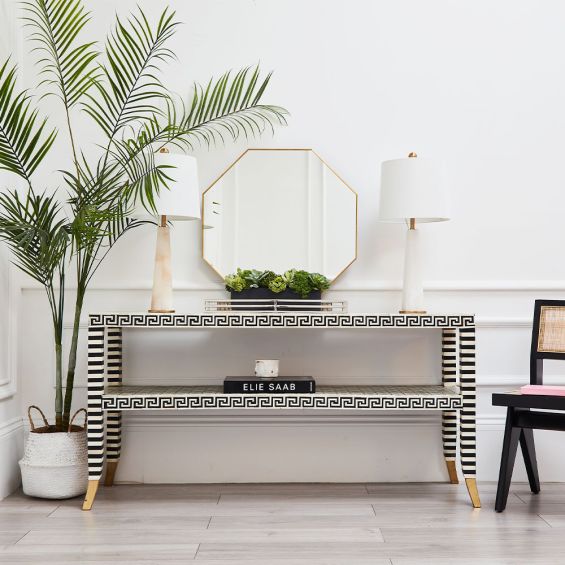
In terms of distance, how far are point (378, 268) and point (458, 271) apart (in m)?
0.33

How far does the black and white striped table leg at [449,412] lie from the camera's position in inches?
108

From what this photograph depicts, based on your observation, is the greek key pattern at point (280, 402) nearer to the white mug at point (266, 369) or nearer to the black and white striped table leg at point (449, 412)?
the white mug at point (266, 369)

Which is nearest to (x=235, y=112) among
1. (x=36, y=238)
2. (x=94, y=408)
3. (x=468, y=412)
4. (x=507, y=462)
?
(x=36, y=238)

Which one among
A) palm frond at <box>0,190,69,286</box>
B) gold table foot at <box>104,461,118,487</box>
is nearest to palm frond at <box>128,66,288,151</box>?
palm frond at <box>0,190,69,286</box>

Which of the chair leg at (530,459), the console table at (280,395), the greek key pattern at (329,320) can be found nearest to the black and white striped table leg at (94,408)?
the console table at (280,395)

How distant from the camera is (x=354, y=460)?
2.86 metres

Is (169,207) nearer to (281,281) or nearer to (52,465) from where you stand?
(281,281)

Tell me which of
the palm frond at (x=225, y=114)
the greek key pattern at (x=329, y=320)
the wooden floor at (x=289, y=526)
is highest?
the palm frond at (x=225, y=114)

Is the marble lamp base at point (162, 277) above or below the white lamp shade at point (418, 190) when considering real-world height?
below

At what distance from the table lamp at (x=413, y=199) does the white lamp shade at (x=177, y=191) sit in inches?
28.6

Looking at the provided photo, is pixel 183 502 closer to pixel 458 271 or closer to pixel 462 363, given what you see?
pixel 462 363

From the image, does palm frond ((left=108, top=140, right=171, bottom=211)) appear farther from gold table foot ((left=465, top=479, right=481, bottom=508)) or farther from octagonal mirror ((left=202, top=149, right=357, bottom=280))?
gold table foot ((left=465, top=479, right=481, bottom=508))

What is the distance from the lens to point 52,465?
2.51 metres

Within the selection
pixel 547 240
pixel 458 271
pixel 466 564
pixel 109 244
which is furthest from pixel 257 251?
pixel 466 564
